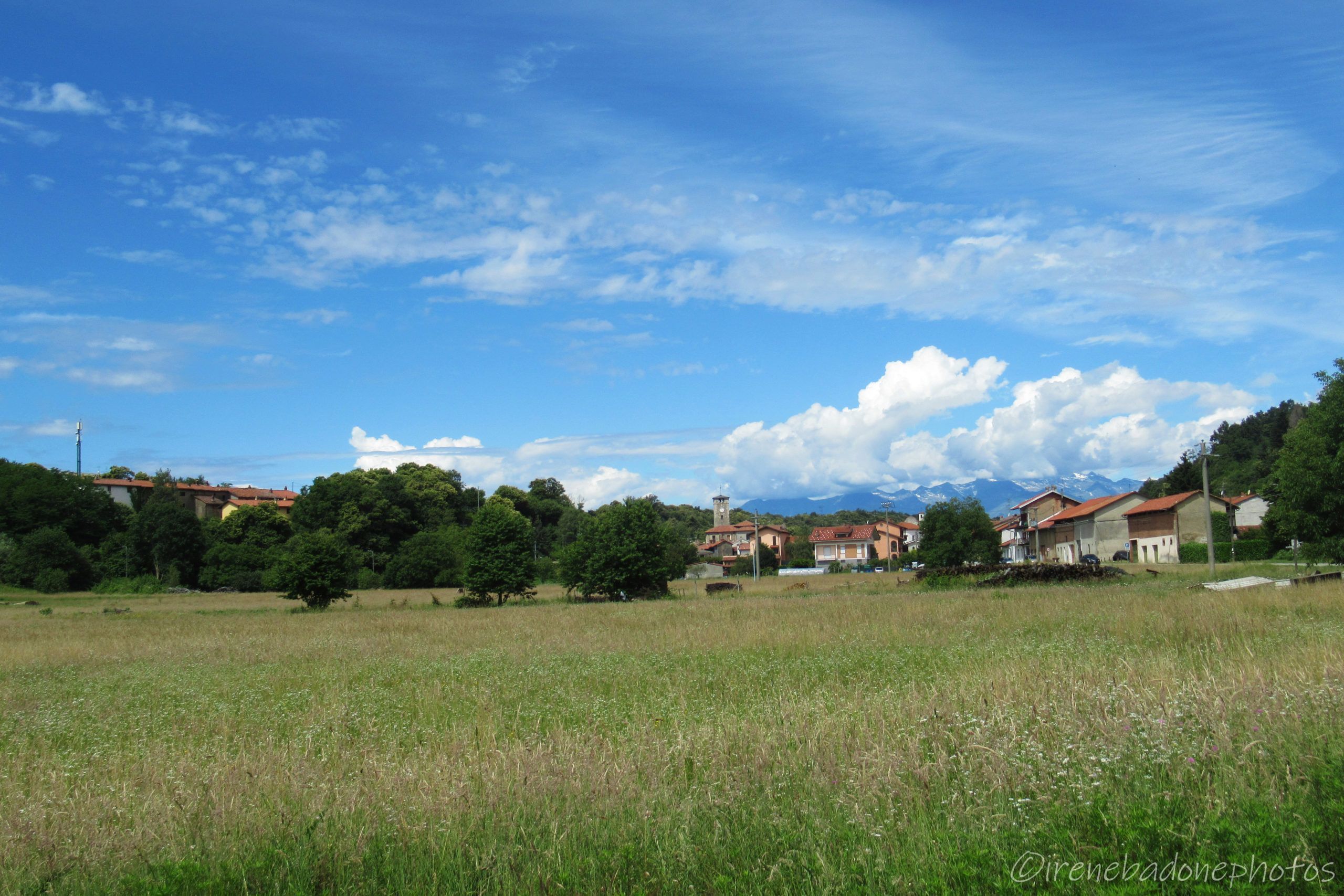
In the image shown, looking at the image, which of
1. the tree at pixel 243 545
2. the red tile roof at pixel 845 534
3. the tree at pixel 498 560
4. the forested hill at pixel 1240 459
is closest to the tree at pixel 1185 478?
the forested hill at pixel 1240 459

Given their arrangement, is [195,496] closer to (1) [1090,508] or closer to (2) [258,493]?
(2) [258,493]

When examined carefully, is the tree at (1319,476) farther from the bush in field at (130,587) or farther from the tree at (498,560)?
the bush in field at (130,587)

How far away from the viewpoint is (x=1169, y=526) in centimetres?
7869

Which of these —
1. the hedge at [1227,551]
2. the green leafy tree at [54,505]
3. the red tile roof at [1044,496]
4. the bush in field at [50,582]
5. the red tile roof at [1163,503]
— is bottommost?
the hedge at [1227,551]

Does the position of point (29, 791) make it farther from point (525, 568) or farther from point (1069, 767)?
point (525, 568)

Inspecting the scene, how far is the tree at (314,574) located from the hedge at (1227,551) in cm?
6925

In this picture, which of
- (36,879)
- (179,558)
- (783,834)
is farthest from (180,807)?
(179,558)

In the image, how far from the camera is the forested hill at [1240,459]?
99.7 metres

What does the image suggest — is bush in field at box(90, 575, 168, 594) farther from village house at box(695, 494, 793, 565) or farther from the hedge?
the hedge

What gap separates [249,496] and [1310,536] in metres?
155

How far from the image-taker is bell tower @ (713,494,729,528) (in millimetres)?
187125

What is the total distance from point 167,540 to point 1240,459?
517ft

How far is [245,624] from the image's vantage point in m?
37.3

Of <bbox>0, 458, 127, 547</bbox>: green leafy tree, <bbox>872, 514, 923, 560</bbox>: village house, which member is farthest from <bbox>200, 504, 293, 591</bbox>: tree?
<bbox>872, 514, 923, 560</bbox>: village house
